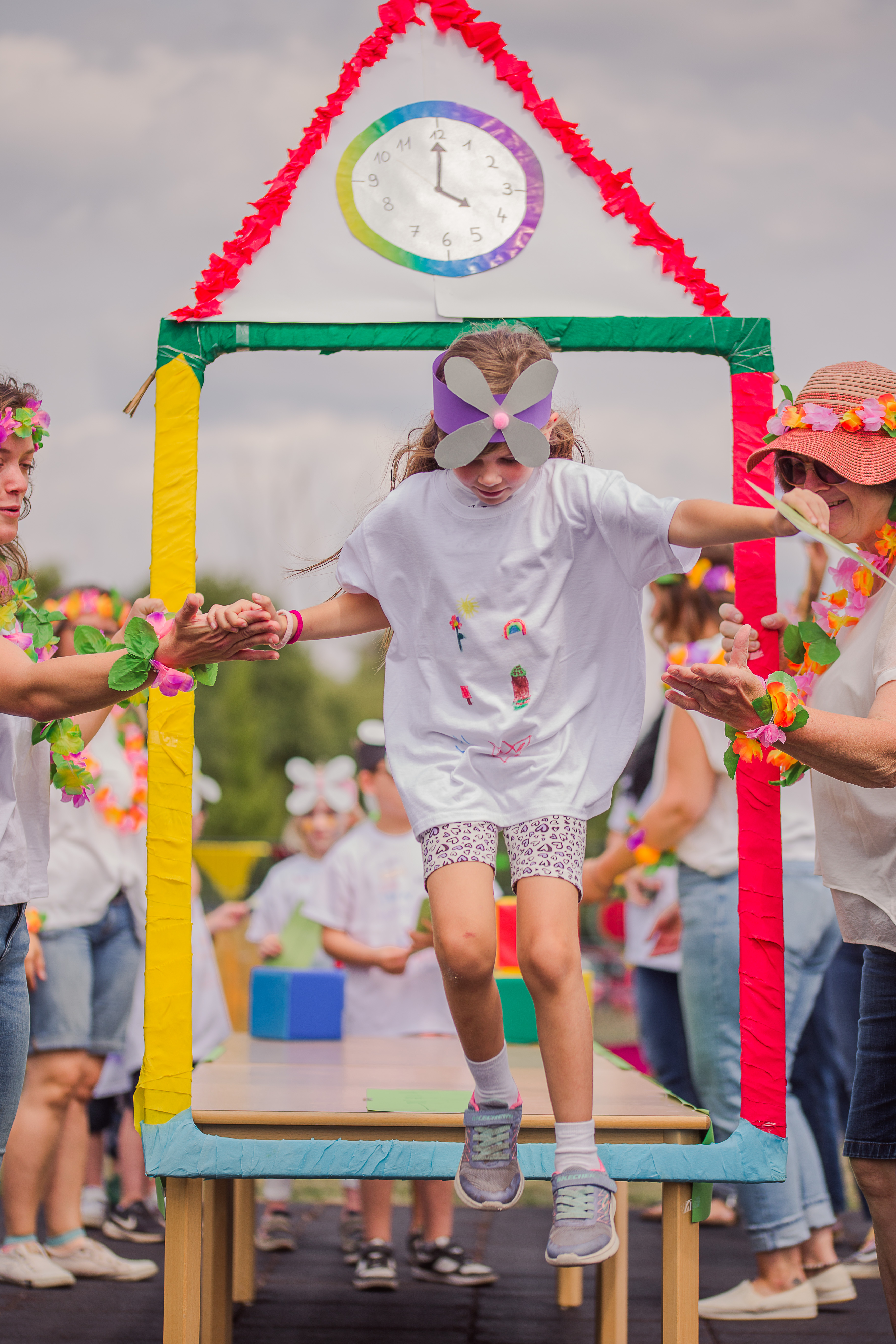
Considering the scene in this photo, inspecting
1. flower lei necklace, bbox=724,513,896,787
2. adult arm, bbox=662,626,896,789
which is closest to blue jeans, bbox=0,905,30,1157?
adult arm, bbox=662,626,896,789

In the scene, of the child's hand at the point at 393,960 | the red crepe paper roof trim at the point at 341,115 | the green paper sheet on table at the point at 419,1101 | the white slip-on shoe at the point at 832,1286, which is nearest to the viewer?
the green paper sheet on table at the point at 419,1101

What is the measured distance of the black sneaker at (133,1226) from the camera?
4629mm

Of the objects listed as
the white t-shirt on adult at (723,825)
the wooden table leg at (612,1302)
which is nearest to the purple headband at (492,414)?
the white t-shirt on adult at (723,825)

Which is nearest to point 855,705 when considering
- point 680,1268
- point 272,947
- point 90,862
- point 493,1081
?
Result: point 493,1081

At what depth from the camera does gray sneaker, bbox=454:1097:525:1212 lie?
244 centimetres

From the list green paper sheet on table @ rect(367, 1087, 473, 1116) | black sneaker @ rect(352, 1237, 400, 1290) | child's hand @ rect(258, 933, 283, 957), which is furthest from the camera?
child's hand @ rect(258, 933, 283, 957)

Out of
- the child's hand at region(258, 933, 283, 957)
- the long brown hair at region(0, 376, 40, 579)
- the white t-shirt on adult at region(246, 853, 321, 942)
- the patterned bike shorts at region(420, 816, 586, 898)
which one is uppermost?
the long brown hair at region(0, 376, 40, 579)

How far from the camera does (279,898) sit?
18.8 ft

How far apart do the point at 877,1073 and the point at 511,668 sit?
114 centimetres

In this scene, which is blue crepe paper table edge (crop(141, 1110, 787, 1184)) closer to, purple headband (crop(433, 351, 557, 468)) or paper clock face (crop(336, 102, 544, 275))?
purple headband (crop(433, 351, 557, 468))

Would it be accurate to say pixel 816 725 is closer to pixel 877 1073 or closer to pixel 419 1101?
pixel 877 1073

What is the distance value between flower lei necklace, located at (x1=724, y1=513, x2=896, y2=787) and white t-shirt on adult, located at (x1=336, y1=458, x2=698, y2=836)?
308 millimetres

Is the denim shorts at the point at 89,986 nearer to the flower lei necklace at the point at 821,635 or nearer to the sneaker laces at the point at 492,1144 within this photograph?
the sneaker laces at the point at 492,1144

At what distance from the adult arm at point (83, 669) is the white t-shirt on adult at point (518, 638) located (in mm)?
404
